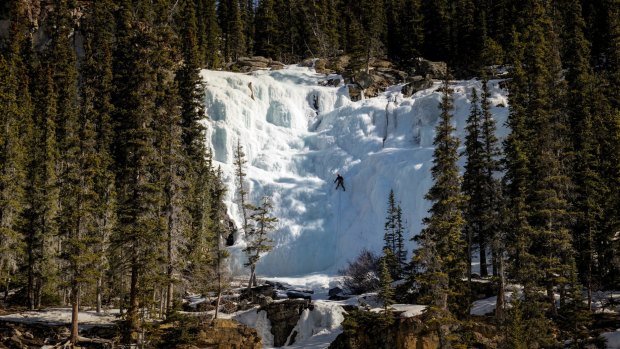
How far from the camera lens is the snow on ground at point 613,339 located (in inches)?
865

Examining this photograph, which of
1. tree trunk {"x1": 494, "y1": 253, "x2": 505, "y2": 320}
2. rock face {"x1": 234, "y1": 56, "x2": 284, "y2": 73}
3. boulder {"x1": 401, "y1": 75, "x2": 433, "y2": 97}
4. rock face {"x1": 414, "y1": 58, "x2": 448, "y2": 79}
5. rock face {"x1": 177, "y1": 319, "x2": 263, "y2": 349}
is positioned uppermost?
rock face {"x1": 234, "y1": 56, "x2": 284, "y2": 73}

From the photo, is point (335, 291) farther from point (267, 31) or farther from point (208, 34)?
point (267, 31)

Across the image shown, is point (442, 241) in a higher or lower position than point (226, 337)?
higher

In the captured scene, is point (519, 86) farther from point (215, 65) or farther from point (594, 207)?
point (215, 65)

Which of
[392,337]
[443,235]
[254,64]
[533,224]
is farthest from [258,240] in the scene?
[254,64]

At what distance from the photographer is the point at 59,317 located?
32.1 meters

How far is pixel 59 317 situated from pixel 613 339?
27988 mm

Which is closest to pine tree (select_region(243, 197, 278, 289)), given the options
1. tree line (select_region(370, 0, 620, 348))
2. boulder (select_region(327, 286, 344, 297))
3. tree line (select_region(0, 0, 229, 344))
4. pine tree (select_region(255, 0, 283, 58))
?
tree line (select_region(0, 0, 229, 344))

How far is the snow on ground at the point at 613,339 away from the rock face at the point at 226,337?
15.7 meters

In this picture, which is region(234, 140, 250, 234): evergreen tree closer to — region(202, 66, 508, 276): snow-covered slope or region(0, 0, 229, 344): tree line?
region(0, 0, 229, 344): tree line

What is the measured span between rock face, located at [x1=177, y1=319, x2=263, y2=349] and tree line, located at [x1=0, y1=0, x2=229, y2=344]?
2.36 m

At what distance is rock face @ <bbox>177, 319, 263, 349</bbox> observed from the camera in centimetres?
2720

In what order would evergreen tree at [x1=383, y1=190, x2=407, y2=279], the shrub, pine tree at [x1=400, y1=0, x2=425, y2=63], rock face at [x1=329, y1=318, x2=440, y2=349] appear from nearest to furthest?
rock face at [x1=329, y1=318, x2=440, y2=349], the shrub, evergreen tree at [x1=383, y1=190, x2=407, y2=279], pine tree at [x1=400, y1=0, x2=425, y2=63]

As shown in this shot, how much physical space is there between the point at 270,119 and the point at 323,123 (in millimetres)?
5953
